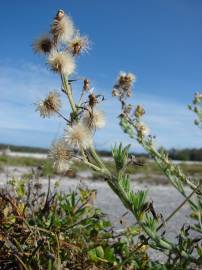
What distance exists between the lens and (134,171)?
15086mm

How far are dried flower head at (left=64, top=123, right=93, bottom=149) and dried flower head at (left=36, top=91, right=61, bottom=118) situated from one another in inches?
4.5

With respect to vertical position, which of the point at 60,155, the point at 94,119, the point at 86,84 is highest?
the point at 86,84

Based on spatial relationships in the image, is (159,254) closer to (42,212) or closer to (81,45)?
(42,212)

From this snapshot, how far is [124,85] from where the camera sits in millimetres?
2555

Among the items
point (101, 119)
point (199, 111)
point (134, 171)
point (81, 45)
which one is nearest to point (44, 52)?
point (81, 45)

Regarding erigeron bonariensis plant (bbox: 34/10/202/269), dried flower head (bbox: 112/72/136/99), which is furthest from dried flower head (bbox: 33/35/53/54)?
dried flower head (bbox: 112/72/136/99)

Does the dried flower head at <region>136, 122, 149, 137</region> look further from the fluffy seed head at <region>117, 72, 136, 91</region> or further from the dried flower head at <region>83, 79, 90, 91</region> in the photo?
the dried flower head at <region>83, 79, 90, 91</region>

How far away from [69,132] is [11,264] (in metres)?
0.68

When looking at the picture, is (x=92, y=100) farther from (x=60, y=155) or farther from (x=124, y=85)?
(x=124, y=85)

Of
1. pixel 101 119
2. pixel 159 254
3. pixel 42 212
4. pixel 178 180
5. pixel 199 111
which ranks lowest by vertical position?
pixel 159 254

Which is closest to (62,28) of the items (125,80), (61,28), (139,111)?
(61,28)

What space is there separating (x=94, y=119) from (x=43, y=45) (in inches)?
13.2

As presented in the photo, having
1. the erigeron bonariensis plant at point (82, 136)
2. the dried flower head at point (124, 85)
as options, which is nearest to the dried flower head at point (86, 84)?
the erigeron bonariensis plant at point (82, 136)

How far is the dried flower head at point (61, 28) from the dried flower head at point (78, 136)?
1.11 feet
